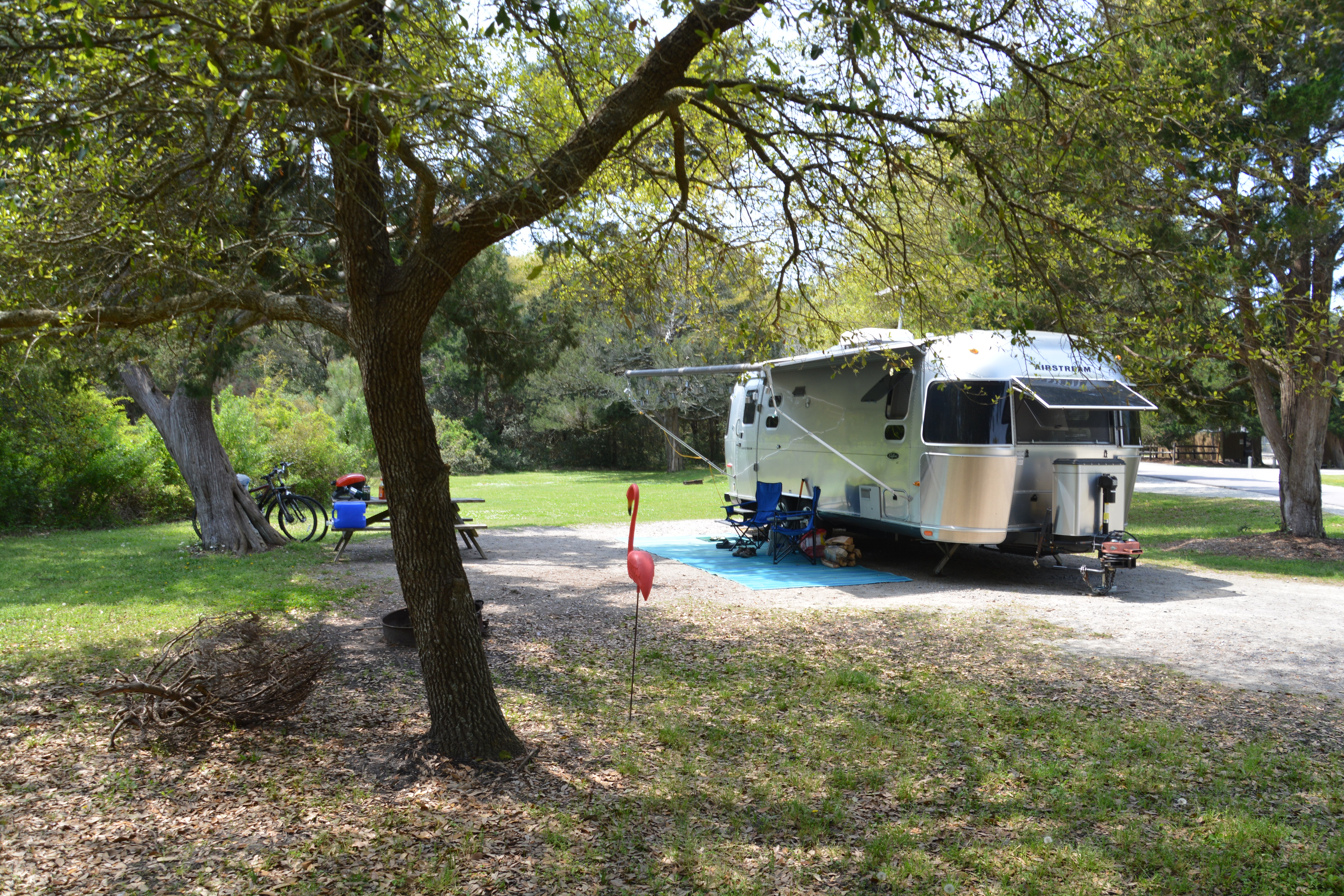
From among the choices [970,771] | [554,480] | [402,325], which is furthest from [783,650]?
[554,480]

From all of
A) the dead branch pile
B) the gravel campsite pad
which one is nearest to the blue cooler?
the gravel campsite pad

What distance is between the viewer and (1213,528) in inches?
593

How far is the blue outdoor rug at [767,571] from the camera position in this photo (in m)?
10.0

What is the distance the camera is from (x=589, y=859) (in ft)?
11.4

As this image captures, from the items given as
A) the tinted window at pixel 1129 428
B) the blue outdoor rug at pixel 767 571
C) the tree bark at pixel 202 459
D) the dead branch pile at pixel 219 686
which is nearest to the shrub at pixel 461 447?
the tree bark at pixel 202 459

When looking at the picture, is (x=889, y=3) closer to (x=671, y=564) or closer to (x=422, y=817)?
(x=422, y=817)

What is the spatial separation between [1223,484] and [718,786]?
26.8 m

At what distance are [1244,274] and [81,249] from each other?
40.7 ft

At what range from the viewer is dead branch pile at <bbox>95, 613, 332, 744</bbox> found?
179 inches

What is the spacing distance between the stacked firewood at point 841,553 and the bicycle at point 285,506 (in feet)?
24.8

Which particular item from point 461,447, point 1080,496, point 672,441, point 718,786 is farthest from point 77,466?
point 672,441

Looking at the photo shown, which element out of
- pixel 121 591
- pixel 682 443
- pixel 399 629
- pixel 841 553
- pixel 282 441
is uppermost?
pixel 282 441

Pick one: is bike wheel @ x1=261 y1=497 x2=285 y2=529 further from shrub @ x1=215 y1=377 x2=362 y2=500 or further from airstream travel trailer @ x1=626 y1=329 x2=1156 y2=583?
airstream travel trailer @ x1=626 y1=329 x2=1156 y2=583

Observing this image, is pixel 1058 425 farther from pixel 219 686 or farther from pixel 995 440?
pixel 219 686
